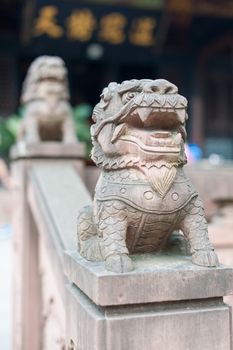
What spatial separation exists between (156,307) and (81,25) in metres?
9.99

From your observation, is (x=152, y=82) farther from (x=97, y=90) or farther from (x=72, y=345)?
(x=97, y=90)

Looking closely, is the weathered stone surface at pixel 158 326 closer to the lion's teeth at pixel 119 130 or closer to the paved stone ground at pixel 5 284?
the lion's teeth at pixel 119 130

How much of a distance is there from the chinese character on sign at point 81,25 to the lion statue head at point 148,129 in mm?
9353

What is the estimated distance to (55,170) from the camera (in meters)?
3.54

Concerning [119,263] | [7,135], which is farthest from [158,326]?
[7,135]

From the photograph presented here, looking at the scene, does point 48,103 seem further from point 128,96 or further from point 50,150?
point 128,96

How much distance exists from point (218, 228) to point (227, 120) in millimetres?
9703

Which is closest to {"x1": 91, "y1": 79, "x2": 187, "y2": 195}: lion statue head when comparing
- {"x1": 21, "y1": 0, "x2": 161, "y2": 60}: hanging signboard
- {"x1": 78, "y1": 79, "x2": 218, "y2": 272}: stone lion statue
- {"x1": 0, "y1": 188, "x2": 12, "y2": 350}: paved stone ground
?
{"x1": 78, "y1": 79, "x2": 218, "y2": 272}: stone lion statue

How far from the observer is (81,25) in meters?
10.8

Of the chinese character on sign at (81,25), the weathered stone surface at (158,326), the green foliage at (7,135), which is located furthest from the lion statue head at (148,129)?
the chinese character on sign at (81,25)

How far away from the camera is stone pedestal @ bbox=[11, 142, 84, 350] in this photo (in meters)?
3.33

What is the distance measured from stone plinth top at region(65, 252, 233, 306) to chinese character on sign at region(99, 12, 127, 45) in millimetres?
9891

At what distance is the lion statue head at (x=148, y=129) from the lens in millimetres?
1710

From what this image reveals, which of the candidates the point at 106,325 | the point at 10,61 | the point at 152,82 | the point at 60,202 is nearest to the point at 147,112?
the point at 152,82
